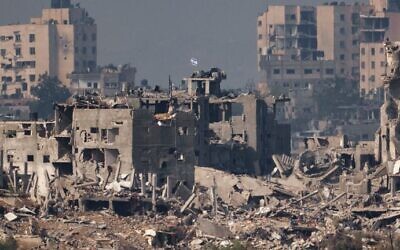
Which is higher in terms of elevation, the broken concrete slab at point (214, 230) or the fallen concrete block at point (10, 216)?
the fallen concrete block at point (10, 216)

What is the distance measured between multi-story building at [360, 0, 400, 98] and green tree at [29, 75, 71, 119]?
17910 millimetres

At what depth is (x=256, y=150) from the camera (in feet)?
292

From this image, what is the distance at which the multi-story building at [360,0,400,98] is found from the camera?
160 m

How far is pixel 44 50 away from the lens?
15925 centimetres

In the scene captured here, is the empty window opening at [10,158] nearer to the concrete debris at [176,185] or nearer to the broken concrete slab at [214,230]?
the concrete debris at [176,185]

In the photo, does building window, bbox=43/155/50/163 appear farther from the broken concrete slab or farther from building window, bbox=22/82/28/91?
building window, bbox=22/82/28/91

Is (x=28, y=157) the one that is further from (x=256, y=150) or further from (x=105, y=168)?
(x=256, y=150)

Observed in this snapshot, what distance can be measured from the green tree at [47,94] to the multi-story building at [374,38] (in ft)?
58.8

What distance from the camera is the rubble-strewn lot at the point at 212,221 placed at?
6738 cm

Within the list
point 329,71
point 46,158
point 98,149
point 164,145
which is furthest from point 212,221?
point 329,71

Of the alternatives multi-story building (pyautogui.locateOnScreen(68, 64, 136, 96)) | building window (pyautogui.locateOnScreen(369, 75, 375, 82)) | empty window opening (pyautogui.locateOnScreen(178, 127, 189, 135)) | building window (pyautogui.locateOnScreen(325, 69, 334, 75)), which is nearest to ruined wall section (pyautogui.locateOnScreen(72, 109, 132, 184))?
empty window opening (pyautogui.locateOnScreen(178, 127, 189, 135))

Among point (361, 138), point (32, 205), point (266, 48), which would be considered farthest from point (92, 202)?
point (266, 48)

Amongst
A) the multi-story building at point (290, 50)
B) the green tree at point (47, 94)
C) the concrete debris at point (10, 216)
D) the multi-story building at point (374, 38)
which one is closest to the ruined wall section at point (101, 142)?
the concrete debris at point (10, 216)

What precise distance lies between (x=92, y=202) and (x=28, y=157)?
6378 millimetres
